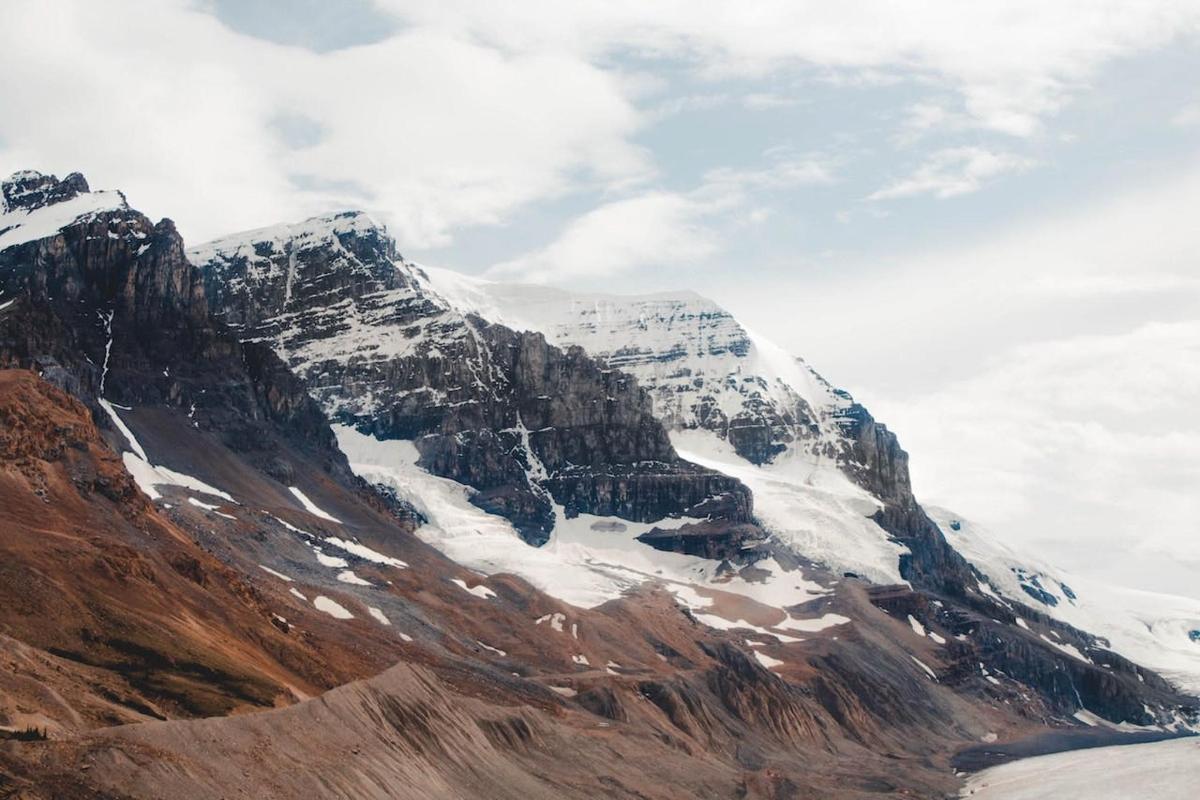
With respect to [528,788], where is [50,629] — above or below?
above

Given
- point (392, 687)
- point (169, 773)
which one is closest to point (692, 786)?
point (392, 687)

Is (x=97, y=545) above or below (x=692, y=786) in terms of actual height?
above

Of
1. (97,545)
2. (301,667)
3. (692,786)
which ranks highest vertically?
(97,545)

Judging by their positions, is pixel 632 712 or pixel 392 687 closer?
pixel 392 687

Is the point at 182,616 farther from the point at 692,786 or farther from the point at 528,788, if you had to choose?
the point at 692,786

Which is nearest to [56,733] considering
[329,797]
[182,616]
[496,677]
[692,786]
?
[329,797]

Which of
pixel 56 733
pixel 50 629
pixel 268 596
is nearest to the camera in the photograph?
pixel 56 733

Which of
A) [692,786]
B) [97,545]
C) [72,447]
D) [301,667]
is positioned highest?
[72,447]

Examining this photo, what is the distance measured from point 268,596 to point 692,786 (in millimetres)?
53961

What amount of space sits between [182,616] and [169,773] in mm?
50750

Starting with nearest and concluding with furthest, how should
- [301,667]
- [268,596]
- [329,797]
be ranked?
[329,797]
[301,667]
[268,596]

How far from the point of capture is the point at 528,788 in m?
140

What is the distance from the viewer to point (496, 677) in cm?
19212

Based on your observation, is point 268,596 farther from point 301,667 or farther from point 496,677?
point 301,667
